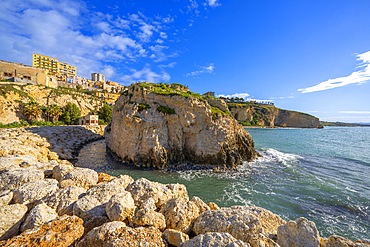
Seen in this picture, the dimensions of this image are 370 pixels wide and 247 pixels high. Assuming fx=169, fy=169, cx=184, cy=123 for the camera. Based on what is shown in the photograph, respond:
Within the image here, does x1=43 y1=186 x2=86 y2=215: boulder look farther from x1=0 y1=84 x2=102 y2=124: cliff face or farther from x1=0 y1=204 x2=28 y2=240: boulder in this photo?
x1=0 y1=84 x2=102 y2=124: cliff face

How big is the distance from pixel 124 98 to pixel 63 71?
12476cm

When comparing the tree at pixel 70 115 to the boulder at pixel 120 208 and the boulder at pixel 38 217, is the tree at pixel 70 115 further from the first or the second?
the boulder at pixel 120 208

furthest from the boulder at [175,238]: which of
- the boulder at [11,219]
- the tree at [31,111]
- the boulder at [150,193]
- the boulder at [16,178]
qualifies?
the tree at [31,111]

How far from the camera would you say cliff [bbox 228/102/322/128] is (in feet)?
354

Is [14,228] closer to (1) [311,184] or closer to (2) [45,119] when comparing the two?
(1) [311,184]

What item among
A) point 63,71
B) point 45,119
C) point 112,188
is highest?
point 63,71

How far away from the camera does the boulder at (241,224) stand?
12.9ft

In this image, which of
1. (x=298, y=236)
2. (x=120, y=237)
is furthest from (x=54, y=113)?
(x=298, y=236)

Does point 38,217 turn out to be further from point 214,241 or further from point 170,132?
point 170,132

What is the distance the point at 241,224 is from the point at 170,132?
17404mm

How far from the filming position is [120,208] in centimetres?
422

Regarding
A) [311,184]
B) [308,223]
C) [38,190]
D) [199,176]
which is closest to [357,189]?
[311,184]

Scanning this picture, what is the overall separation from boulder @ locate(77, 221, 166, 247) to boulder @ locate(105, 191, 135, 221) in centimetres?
40

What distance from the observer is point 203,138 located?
2136 cm
